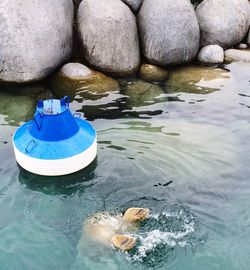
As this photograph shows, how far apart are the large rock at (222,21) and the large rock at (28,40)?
3.50 metres

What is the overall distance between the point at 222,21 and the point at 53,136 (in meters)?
5.79

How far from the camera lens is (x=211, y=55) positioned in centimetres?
961

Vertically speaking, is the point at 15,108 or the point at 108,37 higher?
the point at 108,37

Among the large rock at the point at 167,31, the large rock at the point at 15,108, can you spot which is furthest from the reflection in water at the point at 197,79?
the large rock at the point at 15,108

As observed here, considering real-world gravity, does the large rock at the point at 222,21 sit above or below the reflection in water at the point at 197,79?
above

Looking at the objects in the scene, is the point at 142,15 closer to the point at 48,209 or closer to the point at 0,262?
the point at 48,209

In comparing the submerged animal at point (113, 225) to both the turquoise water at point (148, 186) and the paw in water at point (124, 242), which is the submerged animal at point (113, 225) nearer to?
the paw in water at point (124, 242)

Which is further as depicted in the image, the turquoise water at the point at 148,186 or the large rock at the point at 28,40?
the large rock at the point at 28,40

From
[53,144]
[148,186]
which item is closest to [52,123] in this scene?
[53,144]

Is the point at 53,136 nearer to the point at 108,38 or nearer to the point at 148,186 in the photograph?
the point at 148,186

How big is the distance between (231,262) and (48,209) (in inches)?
92.8

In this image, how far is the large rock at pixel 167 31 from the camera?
918 centimetres

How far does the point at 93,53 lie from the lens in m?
8.88

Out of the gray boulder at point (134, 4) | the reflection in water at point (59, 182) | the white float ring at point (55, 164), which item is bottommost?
the reflection in water at point (59, 182)
